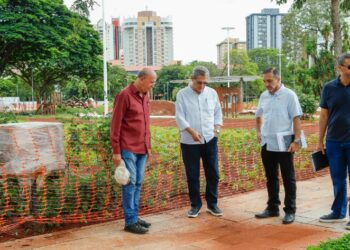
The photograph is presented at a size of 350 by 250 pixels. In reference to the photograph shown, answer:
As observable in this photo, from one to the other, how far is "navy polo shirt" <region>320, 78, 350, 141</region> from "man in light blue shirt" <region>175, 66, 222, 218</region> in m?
1.23

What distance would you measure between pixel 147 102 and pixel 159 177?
1.52 m

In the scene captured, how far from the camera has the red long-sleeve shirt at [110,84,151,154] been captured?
4918mm

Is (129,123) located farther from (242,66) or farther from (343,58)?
(242,66)

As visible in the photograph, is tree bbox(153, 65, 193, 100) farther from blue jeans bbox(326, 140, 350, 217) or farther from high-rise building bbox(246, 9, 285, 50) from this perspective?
blue jeans bbox(326, 140, 350, 217)

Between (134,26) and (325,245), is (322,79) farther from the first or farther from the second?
(134,26)

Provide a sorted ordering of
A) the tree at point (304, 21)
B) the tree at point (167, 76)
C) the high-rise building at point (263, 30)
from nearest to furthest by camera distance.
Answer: the tree at point (304, 21)
the tree at point (167, 76)
the high-rise building at point (263, 30)

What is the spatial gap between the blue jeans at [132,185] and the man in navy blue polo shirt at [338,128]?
185 cm

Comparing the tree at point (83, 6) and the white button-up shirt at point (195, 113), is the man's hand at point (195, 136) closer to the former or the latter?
the white button-up shirt at point (195, 113)

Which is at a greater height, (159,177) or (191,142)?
(191,142)

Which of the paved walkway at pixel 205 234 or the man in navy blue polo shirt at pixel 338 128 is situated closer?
the paved walkway at pixel 205 234

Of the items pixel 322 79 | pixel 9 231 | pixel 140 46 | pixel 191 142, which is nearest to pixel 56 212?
pixel 9 231

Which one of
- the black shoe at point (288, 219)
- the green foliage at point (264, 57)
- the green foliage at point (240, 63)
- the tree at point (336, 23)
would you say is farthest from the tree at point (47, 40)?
the green foliage at point (264, 57)

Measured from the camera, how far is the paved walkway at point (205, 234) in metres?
4.64

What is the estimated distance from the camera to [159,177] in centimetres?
649
